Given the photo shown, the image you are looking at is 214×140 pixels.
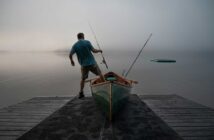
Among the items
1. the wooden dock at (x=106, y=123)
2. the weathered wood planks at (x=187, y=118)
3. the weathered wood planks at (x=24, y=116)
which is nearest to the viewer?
the wooden dock at (x=106, y=123)

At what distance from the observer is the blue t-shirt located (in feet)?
23.4

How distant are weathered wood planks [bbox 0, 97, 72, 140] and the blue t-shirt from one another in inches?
84.7

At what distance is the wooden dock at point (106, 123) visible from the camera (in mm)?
Result: 4324

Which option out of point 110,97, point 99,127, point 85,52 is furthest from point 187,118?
point 85,52

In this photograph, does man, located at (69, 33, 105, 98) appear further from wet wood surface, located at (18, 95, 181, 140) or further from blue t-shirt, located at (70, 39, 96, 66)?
wet wood surface, located at (18, 95, 181, 140)

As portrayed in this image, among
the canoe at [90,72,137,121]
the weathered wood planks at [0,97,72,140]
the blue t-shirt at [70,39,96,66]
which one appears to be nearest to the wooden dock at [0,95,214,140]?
the weathered wood planks at [0,97,72,140]

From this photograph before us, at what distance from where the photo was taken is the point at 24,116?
6.73m

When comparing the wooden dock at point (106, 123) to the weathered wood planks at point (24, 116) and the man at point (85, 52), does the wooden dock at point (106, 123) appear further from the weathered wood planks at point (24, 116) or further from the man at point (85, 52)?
the man at point (85, 52)

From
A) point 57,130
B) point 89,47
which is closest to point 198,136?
point 57,130

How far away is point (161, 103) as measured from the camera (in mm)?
8086

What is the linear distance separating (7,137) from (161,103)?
18.2 ft

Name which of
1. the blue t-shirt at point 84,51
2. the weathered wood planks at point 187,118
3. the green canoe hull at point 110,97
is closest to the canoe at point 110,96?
the green canoe hull at point 110,97

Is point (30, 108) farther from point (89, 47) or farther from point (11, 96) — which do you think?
point (11, 96)

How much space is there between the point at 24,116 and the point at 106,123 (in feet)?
10.5
